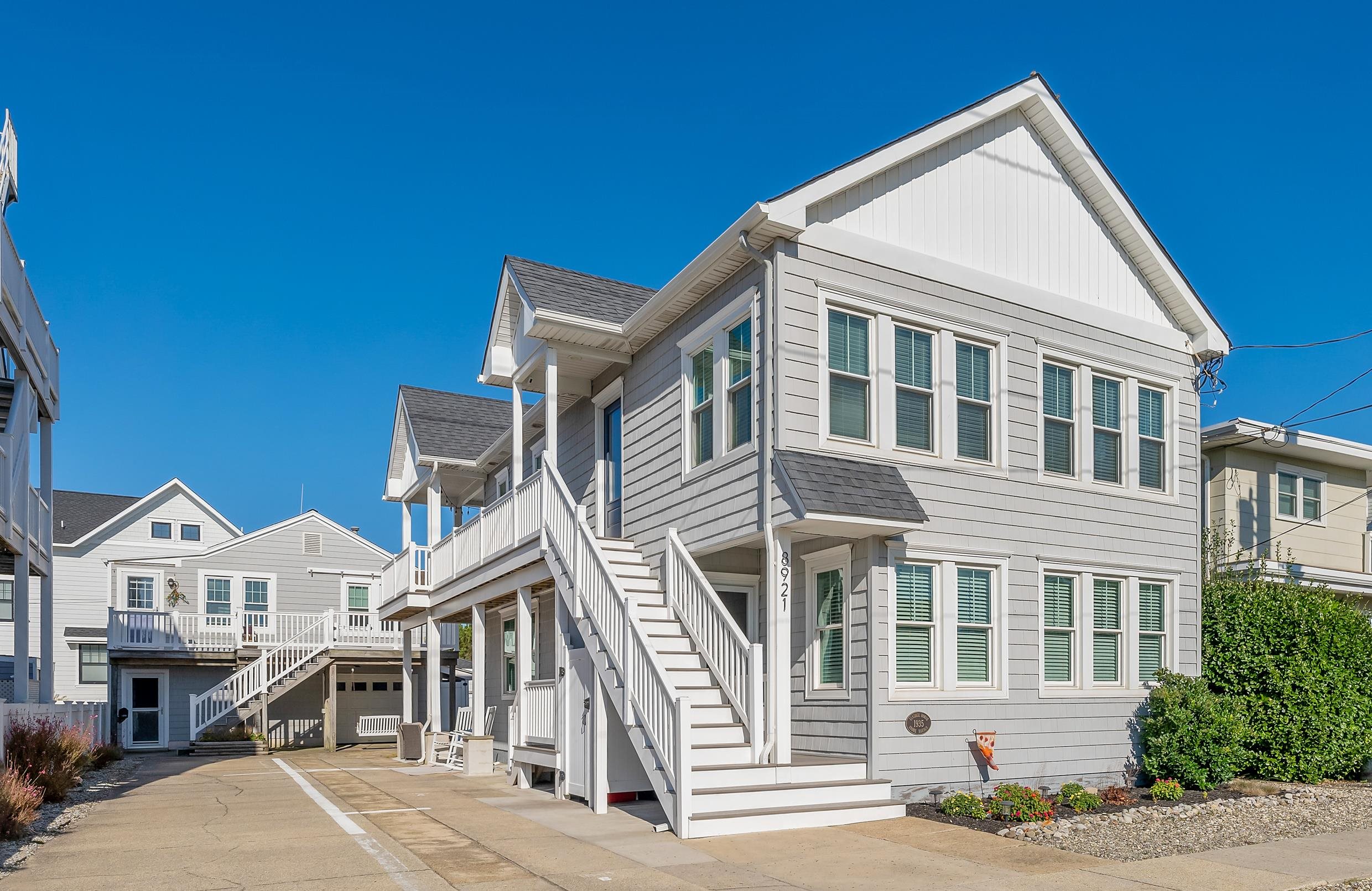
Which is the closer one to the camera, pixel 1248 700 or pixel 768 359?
pixel 768 359

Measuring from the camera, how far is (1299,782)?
14031 mm

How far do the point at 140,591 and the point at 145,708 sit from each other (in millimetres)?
3958

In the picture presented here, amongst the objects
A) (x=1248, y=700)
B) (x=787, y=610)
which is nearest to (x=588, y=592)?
(x=787, y=610)

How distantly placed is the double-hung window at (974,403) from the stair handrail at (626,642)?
14.3ft

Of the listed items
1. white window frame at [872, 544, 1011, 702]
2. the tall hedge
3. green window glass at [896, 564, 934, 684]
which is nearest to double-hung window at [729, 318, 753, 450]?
white window frame at [872, 544, 1011, 702]

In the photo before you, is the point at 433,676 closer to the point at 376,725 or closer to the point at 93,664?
the point at 376,725

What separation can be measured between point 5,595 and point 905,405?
101 ft

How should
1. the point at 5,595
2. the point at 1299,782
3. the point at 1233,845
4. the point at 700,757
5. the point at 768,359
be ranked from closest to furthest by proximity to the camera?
the point at 1233,845
the point at 700,757
the point at 768,359
the point at 1299,782
the point at 5,595

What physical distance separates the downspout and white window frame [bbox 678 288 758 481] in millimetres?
186

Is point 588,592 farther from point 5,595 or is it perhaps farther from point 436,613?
point 5,595

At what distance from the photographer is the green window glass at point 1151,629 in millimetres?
14391

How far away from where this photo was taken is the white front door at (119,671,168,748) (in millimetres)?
29906

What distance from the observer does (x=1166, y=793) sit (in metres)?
12.9

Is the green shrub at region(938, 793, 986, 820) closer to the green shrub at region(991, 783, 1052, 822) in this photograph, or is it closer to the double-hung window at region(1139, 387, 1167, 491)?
the green shrub at region(991, 783, 1052, 822)
